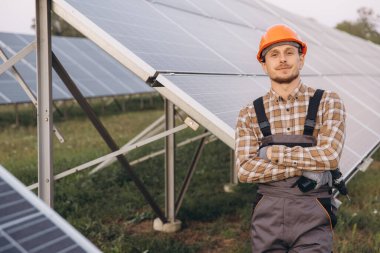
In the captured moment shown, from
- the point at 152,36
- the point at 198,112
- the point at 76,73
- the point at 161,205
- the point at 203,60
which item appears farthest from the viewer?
the point at 76,73

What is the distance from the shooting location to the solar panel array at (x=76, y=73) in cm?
1291

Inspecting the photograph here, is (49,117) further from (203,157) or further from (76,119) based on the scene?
(76,119)

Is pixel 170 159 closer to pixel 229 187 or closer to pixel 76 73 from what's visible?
pixel 229 187

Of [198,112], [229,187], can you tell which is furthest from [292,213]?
[229,187]

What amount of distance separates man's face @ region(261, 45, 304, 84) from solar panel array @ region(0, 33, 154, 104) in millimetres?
10133

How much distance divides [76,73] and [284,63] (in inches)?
532

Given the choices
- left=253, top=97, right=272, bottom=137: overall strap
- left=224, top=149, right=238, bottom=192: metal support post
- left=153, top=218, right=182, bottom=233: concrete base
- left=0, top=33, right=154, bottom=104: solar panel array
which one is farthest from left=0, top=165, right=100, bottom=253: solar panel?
left=0, top=33, right=154, bottom=104: solar panel array

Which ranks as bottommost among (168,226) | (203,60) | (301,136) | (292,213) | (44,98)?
(168,226)

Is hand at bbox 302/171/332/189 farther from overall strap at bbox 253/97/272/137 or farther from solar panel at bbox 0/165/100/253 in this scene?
solar panel at bbox 0/165/100/253

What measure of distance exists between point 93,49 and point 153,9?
45.8ft

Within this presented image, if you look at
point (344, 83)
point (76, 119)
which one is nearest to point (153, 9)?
point (344, 83)

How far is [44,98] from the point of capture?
155 inches

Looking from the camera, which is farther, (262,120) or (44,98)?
(44,98)

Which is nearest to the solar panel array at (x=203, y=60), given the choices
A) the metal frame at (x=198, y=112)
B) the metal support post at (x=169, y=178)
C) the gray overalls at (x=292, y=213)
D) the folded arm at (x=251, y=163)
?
the metal frame at (x=198, y=112)
